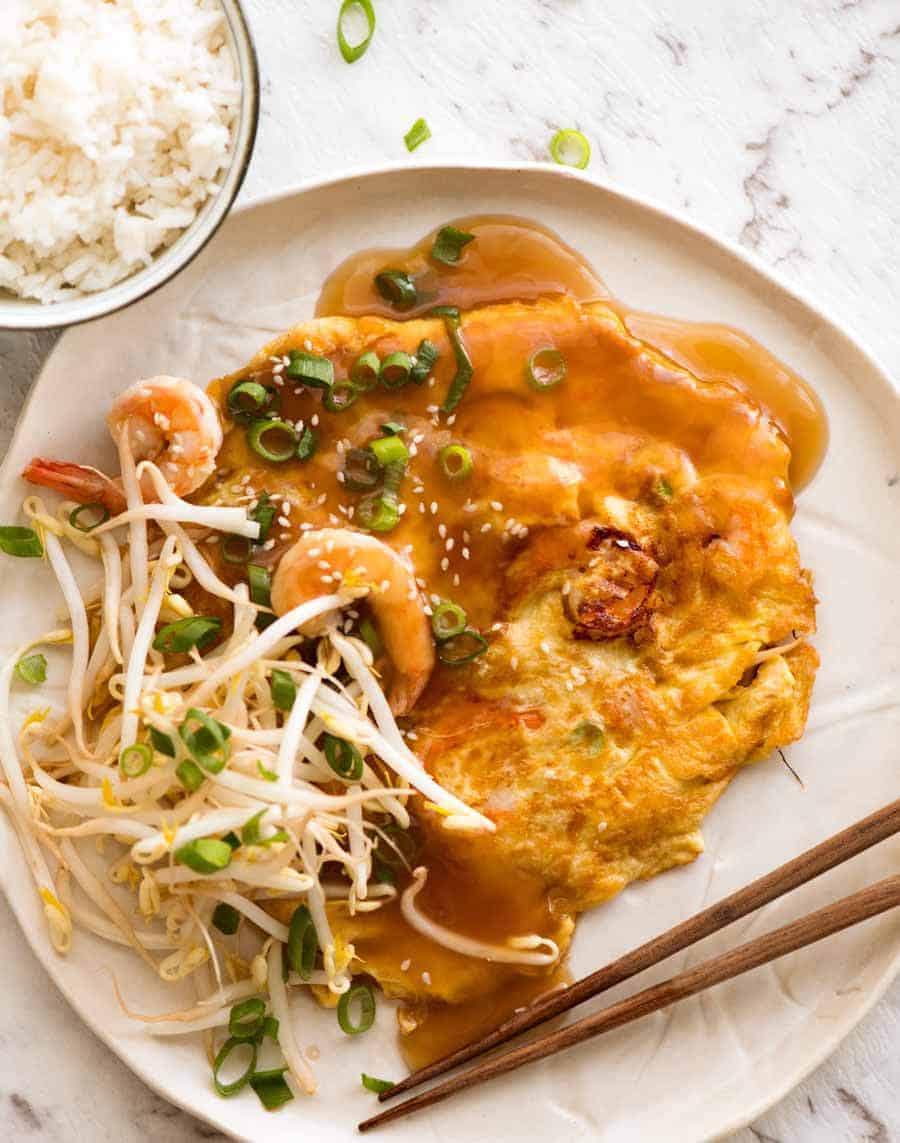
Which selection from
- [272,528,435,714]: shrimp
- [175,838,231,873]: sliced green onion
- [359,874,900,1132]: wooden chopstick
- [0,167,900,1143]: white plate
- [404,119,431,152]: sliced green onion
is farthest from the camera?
[404,119,431,152]: sliced green onion

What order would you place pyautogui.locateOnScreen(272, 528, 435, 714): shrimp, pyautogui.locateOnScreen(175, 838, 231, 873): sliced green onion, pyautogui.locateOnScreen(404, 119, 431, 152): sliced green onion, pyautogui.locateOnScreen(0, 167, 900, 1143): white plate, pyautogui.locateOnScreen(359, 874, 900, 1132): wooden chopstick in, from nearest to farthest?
pyautogui.locateOnScreen(175, 838, 231, 873): sliced green onion, pyautogui.locateOnScreen(272, 528, 435, 714): shrimp, pyautogui.locateOnScreen(359, 874, 900, 1132): wooden chopstick, pyautogui.locateOnScreen(0, 167, 900, 1143): white plate, pyautogui.locateOnScreen(404, 119, 431, 152): sliced green onion

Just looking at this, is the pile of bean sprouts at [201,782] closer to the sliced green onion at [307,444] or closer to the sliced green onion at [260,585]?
the sliced green onion at [260,585]

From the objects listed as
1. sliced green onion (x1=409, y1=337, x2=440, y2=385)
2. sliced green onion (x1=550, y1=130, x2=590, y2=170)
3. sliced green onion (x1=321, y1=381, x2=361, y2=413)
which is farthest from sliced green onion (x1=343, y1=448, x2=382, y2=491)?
sliced green onion (x1=550, y1=130, x2=590, y2=170)

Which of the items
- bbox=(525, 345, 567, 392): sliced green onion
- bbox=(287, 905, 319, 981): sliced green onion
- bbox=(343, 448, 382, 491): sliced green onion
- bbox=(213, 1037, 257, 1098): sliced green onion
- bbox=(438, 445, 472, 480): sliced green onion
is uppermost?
bbox=(525, 345, 567, 392): sliced green onion

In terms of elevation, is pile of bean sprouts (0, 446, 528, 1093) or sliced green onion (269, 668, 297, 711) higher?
sliced green onion (269, 668, 297, 711)

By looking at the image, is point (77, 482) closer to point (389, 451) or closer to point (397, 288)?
point (389, 451)

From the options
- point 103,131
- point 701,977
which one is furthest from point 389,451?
point 701,977

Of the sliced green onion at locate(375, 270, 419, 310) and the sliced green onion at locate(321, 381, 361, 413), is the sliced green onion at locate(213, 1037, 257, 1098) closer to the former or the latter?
the sliced green onion at locate(321, 381, 361, 413)

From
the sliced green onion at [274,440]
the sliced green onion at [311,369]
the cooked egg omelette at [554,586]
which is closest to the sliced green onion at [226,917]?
the cooked egg omelette at [554,586]
